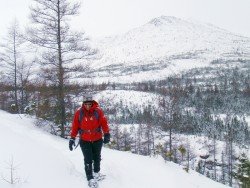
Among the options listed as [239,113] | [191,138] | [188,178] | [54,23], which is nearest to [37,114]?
[54,23]

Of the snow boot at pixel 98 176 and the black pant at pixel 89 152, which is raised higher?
the black pant at pixel 89 152

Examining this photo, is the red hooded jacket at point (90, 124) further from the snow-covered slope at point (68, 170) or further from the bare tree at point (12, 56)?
the bare tree at point (12, 56)

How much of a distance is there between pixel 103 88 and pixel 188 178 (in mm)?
9453

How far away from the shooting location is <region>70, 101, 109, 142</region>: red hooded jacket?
792 centimetres

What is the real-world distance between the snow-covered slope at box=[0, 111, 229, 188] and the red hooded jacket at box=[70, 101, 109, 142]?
101cm

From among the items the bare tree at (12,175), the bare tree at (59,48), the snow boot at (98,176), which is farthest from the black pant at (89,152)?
the bare tree at (59,48)

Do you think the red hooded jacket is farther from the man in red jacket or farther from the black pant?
the black pant

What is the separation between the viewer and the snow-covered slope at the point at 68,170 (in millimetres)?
7379

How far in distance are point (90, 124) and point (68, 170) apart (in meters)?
1.43

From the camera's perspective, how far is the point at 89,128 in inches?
313

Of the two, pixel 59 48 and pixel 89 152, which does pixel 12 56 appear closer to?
pixel 59 48

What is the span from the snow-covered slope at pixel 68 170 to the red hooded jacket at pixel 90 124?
3.31 feet

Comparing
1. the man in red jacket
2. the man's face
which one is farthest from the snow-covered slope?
the man's face

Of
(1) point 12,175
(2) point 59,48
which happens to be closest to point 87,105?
(1) point 12,175
